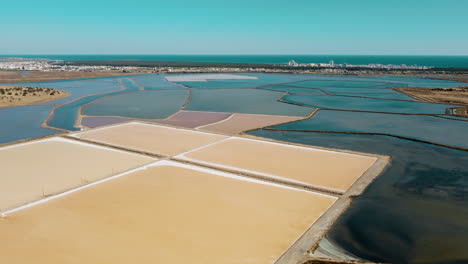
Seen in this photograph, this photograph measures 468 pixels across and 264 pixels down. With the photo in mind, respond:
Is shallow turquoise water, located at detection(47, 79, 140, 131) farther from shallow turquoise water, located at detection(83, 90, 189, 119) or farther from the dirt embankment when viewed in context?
the dirt embankment

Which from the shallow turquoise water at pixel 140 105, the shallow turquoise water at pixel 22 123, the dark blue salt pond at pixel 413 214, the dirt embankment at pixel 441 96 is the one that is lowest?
the dark blue salt pond at pixel 413 214

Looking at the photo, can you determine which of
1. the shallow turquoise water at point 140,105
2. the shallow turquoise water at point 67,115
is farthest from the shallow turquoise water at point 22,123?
the shallow turquoise water at point 140,105

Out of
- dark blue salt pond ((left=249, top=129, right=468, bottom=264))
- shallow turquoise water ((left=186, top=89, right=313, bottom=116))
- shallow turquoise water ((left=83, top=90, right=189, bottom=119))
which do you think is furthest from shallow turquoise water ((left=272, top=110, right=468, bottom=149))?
shallow turquoise water ((left=83, top=90, right=189, bottom=119))

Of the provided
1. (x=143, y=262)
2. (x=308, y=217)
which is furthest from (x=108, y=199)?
(x=308, y=217)

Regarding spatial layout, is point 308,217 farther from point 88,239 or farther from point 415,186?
point 88,239

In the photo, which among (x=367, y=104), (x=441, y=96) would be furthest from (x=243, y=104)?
(x=441, y=96)

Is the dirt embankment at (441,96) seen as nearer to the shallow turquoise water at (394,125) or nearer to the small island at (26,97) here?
the shallow turquoise water at (394,125)
